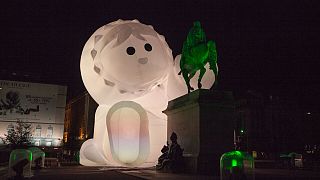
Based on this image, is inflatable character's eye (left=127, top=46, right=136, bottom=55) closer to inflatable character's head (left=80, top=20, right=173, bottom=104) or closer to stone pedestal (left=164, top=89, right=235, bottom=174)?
inflatable character's head (left=80, top=20, right=173, bottom=104)

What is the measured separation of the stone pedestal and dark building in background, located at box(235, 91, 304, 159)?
2763cm

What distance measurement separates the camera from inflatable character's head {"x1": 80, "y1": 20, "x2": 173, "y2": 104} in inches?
693

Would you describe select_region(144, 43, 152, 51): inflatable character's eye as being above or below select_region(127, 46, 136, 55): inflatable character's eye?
above

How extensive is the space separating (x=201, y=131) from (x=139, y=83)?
5602 mm

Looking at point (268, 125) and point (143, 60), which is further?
point (268, 125)

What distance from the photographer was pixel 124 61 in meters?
17.5

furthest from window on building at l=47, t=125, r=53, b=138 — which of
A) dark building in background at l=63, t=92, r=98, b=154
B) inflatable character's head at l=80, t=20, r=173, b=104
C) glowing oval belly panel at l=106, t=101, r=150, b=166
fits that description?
glowing oval belly panel at l=106, t=101, r=150, b=166

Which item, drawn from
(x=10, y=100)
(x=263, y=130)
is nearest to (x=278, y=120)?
(x=263, y=130)

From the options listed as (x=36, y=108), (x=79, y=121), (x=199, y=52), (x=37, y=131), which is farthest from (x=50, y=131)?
(x=199, y=52)

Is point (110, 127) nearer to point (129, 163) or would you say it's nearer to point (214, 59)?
point (129, 163)

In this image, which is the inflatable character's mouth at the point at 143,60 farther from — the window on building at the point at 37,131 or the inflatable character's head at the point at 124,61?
the window on building at the point at 37,131

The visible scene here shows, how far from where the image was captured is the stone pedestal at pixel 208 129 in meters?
13.0

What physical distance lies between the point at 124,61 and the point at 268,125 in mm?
41318

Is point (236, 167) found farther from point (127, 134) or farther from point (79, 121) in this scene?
point (79, 121)
